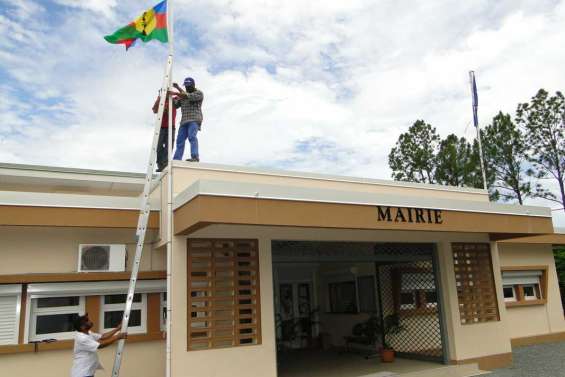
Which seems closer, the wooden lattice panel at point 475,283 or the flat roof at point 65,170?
the flat roof at point 65,170

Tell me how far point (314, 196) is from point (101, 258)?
10.7 feet

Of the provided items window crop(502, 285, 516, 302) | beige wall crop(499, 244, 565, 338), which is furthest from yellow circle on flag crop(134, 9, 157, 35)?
window crop(502, 285, 516, 302)

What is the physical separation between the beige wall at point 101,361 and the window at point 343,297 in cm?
610

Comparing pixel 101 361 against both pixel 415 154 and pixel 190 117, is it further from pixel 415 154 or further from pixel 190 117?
pixel 415 154

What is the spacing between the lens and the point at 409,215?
7406mm

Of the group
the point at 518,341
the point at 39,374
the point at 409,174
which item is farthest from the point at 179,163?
the point at 409,174

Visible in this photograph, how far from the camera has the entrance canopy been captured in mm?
5953

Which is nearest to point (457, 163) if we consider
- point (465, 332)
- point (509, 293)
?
point (509, 293)

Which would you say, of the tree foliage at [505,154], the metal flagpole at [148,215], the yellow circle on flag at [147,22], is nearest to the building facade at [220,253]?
the metal flagpole at [148,215]

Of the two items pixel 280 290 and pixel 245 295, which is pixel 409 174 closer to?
pixel 280 290

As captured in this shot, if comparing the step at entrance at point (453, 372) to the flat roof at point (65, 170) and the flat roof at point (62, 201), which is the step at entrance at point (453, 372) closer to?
the flat roof at point (62, 201)

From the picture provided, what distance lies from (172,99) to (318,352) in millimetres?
7254

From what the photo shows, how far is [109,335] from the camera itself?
5.75 metres

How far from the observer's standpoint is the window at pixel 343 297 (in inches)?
489
